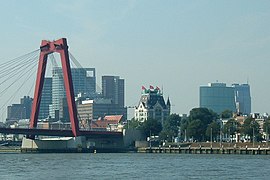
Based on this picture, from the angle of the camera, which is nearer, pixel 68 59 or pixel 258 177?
pixel 258 177

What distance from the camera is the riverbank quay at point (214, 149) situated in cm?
10989

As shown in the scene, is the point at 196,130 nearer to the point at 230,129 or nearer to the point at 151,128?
the point at 230,129

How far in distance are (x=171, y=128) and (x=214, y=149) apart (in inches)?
1997

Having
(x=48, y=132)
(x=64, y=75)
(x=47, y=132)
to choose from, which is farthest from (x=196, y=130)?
(x=64, y=75)

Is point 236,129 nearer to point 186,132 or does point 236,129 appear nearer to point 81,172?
point 186,132

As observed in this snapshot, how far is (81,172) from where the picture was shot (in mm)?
65312

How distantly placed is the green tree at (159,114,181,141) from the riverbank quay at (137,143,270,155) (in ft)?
66.2

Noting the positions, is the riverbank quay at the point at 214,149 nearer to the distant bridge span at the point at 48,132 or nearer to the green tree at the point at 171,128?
the distant bridge span at the point at 48,132

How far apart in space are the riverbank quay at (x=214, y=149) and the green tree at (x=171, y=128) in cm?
2019

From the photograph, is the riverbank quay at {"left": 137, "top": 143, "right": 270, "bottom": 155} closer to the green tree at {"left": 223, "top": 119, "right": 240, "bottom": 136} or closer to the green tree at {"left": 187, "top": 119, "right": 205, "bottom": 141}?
the green tree at {"left": 187, "top": 119, "right": 205, "bottom": 141}

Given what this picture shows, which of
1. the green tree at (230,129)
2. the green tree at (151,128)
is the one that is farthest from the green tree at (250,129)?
the green tree at (151,128)

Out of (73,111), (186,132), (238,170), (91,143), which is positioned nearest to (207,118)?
(186,132)

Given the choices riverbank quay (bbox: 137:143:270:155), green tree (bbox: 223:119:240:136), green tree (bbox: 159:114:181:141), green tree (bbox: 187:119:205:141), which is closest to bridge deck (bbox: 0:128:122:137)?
riverbank quay (bbox: 137:143:270:155)

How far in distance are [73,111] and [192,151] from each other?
69.8ft
